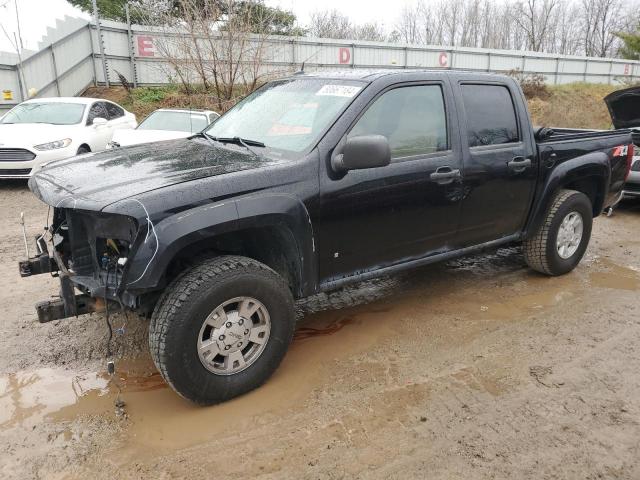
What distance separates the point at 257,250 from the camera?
11.3ft

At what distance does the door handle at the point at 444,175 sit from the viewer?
388 centimetres

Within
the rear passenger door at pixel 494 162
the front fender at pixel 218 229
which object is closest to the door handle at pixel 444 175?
the rear passenger door at pixel 494 162

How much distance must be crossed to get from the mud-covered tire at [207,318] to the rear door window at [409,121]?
1.20 m

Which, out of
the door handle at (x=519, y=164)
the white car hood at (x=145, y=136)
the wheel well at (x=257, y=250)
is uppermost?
the door handle at (x=519, y=164)

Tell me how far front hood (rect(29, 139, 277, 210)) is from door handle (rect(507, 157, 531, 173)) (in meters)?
2.20

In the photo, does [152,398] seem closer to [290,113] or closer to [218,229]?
[218,229]

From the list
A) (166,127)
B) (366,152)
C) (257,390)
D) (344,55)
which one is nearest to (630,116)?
(366,152)

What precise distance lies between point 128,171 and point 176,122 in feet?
24.4

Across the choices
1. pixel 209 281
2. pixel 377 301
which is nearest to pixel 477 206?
pixel 377 301

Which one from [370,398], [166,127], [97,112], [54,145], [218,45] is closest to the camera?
[370,398]

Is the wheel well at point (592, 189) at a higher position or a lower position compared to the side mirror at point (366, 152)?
lower

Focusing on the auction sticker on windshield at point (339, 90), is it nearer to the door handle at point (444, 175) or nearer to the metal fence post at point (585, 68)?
the door handle at point (444, 175)

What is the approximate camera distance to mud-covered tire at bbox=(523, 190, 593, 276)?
5008mm

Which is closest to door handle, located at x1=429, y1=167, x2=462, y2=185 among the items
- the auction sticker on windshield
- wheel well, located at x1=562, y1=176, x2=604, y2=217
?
the auction sticker on windshield
